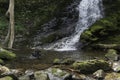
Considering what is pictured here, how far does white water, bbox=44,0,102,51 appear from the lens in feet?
74.4

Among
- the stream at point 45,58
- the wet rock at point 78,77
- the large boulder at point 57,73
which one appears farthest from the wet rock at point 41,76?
the stream at point 45,58

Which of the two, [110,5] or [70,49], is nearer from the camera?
[70,49]

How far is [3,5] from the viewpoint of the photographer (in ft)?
91.4

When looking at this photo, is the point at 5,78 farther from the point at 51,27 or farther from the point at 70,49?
the point at 51,27

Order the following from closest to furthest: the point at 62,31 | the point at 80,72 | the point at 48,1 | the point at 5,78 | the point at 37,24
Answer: the point at 5,78 < the point at 80,72 < the point at 62,31 < the point at 37,24 < the point at 48,1

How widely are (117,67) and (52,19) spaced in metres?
12.4

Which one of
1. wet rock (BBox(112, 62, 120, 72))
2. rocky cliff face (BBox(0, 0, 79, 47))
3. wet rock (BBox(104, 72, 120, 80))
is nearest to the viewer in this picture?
wet rock (BBox(104, 72, 120, 80))

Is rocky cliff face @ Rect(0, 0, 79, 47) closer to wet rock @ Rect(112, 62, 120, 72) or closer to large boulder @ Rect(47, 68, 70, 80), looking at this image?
wet rock @ Rect(112, 62, 120, 72)

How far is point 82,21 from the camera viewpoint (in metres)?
25.5

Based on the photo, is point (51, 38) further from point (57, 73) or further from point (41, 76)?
point (41, 76)

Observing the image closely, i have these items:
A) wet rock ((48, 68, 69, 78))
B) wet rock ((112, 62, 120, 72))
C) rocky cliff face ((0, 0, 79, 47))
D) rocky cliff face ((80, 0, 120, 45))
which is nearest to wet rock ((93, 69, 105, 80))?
wet rock ((112, 62, 120, 72))

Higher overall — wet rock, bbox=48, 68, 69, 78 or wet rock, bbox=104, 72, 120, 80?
wet rock, bbox=48, 68, 69, 78

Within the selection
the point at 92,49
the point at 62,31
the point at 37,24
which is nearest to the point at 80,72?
the point at 92,49

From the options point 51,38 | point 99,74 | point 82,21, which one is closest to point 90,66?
point 99,74
